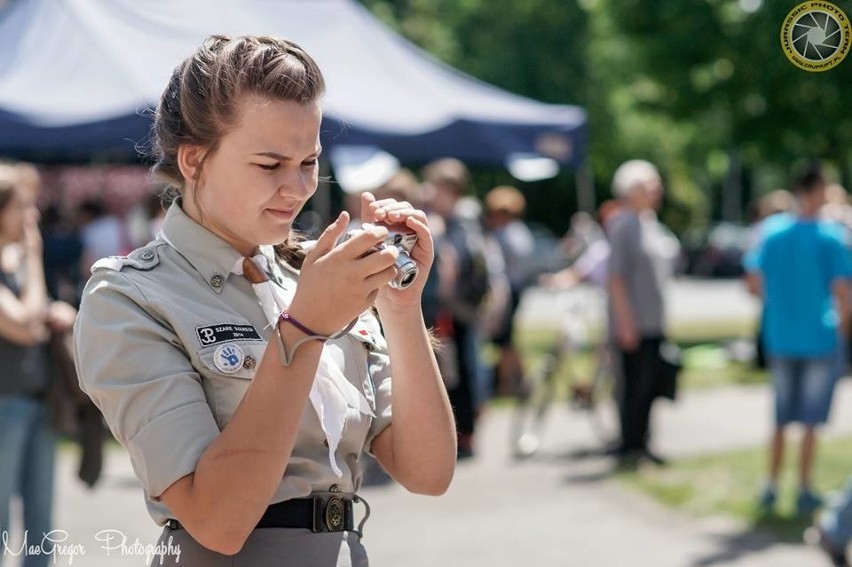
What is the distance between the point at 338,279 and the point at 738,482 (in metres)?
6.94

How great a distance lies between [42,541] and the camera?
518cm

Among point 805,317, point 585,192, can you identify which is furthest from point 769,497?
point 585,192

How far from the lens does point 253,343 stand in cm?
219

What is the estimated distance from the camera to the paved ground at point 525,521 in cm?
677

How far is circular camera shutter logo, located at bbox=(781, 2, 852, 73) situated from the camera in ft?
10.7

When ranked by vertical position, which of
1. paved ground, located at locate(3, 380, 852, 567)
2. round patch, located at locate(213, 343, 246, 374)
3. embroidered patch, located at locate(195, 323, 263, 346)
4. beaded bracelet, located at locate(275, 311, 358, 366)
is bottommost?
paved ground, located at locate(3, 380, 852, 567)

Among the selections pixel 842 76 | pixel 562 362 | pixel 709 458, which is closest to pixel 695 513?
pixel 709 458

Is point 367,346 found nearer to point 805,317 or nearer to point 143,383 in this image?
point 143,383

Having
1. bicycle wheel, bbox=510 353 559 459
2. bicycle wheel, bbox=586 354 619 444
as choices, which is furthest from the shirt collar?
bicycle wheel, bbox=586 354 619 444

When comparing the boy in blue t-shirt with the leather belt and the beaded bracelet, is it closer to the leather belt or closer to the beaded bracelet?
the leather belt

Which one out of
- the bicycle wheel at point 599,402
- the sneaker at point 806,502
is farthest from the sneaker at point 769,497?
the bicycle wheel at point 599,402

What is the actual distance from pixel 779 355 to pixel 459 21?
2486 centimetres

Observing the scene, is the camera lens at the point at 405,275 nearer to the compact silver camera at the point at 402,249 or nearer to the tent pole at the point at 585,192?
the compact silver camera at the point at 402,249

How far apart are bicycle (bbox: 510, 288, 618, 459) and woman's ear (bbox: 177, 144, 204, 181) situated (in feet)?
25.5
